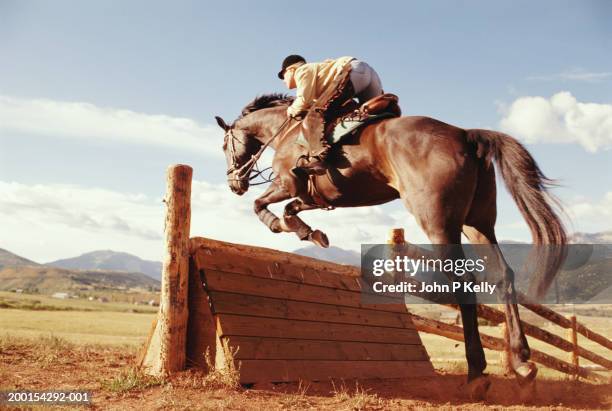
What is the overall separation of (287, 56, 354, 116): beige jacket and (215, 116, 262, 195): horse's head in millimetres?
1626

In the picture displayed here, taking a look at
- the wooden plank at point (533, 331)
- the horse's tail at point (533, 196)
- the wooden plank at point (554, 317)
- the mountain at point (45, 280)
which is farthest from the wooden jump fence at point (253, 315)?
the mountain at point (45, 280)

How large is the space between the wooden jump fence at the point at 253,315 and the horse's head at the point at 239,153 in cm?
157

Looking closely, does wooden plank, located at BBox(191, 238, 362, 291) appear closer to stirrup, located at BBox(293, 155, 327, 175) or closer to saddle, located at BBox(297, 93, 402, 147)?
stirrup, located at BBox(293, 155, 327, 175)

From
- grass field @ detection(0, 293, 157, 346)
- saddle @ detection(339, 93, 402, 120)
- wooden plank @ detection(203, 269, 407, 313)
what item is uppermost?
saddle @ detection(339, 93, 402, 120)

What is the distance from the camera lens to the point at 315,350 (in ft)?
18.0

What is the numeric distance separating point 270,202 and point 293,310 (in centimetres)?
129

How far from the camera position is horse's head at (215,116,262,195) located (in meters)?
6.98

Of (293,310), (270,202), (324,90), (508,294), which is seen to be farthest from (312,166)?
(508,294)

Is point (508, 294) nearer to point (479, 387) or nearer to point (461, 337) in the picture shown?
point (479, 387)

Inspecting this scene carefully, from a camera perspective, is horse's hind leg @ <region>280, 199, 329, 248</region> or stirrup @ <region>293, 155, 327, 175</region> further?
horse's hind leg @ <region>280, 199, 329, 248</region>

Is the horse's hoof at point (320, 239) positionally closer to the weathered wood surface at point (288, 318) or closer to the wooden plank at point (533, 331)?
the weathered wood surface at point (288, 318)

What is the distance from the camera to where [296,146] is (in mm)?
5754

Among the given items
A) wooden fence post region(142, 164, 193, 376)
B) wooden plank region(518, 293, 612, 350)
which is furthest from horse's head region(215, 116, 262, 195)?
wooden plank region(518, 293, 612, 350)

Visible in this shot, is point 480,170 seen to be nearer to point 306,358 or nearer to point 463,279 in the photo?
point 463,279
